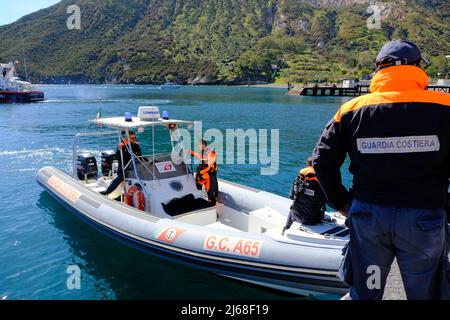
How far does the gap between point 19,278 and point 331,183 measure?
6.50 meters

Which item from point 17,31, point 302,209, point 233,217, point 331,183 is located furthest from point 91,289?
point 17,31

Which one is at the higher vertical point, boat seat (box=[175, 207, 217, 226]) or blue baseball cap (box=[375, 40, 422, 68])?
blue baseball cap (box=[375, 40, 422, 68])

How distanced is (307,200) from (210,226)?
2757 millimetres

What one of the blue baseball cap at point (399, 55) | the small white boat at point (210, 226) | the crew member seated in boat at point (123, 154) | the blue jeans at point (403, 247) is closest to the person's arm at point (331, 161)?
the blue jeans at point (403, 247)

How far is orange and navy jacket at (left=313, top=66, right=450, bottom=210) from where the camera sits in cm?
219

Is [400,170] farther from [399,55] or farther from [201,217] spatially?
[201,217]

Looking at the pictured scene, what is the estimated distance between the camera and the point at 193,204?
775 centimetres

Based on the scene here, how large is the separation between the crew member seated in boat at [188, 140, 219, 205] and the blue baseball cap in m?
5.41

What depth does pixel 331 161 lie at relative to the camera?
251 centimetres

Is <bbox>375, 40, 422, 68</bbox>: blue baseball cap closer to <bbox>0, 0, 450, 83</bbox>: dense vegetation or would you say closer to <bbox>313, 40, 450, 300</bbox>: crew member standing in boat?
<bbox>313, 40, 450, 300</bbox>: crew member standing in boat

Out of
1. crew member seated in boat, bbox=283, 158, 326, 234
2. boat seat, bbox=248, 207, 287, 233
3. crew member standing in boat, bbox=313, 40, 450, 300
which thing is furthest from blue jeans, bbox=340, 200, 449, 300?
boat seat, bbox=248, 207, 287, 233

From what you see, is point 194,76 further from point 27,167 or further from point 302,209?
point 302,209

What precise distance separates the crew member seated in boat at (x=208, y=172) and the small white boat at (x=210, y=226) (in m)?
0.30

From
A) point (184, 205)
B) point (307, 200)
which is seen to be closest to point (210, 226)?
point (184, 205)
